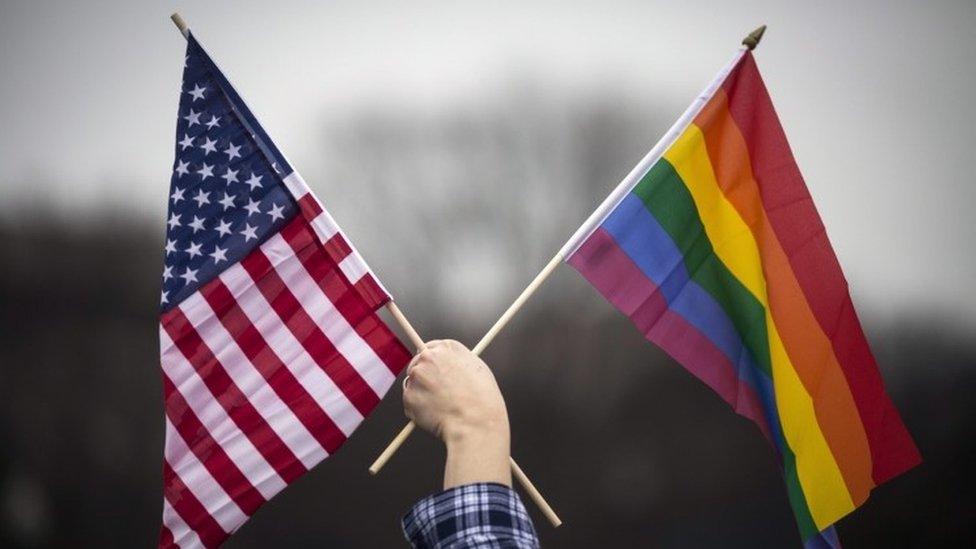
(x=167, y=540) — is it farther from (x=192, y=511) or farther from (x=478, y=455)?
(x=478, y=455)

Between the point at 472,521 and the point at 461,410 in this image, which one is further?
the point at 461,410

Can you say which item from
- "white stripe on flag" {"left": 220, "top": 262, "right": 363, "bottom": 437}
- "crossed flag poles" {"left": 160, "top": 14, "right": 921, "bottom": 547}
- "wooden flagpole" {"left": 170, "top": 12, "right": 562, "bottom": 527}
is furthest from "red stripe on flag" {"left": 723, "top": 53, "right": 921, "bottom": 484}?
"white stripe on flag" {"left": 220, "top": 262, "right": 363, "bottom": 437}

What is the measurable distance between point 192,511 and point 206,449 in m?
0.12

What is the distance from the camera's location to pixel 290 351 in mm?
2045

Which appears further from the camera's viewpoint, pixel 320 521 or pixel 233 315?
pixel 320 521

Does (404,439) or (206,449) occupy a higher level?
(206,449)

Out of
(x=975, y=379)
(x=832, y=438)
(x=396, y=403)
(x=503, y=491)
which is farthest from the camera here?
(x=396, y=403)

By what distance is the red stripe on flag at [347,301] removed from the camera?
202 centimetres

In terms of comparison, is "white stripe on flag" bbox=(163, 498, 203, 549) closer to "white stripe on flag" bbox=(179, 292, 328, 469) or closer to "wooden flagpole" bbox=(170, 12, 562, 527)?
"white stripe on flag" bbox=(179, 292, 328, 469)

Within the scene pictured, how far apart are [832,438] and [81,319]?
707 cm

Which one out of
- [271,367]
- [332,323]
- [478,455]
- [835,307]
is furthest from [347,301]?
[478,455]

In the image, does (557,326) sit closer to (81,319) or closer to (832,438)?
(81,319)

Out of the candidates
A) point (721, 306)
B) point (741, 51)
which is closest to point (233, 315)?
point (721, 306)

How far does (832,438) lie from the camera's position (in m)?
2.00
